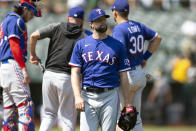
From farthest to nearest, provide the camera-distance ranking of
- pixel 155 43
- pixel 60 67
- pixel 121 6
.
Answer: pixel 155 43 → pixel 60 67 → pixel 121 6

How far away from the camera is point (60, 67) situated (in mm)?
7660

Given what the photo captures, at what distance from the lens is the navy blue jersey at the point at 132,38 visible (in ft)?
24.0

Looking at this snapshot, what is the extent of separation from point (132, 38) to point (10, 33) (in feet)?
6.46

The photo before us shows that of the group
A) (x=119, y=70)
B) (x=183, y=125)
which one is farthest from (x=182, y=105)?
(x=119, y=70)

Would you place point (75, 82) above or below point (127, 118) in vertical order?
above

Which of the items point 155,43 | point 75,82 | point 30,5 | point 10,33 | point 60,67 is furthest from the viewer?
point 155,43

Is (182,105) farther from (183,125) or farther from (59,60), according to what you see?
(59,60)

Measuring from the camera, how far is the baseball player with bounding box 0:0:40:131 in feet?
24.5

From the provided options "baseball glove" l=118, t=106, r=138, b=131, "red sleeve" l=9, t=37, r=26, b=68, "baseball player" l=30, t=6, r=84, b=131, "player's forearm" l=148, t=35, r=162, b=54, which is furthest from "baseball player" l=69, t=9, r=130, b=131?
"player's forearm" l=148, t=35, r=162, b=54

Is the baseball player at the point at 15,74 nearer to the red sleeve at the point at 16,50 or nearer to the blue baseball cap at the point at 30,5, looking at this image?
the red sleeve at the point at 16,50

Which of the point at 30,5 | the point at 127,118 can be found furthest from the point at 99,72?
the point at 30,5

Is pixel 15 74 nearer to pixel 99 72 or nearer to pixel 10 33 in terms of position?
pixel 10 33

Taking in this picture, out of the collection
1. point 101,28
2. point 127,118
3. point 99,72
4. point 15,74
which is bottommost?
point 127,118

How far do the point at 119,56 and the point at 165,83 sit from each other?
910 cm
